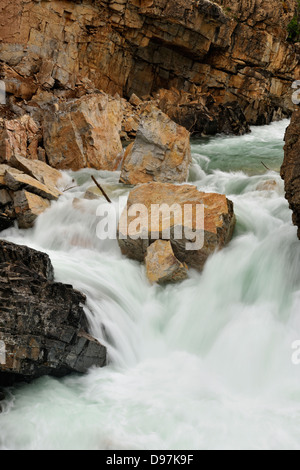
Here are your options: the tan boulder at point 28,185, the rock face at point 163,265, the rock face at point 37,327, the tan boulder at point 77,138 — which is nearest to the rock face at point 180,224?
the rock face at point 163,265

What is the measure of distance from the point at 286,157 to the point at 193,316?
2.63 meters

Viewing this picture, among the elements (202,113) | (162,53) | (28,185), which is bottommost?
(28,185)

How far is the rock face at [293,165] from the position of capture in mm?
5918

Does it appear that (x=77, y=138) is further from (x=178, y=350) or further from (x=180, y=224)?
(x=178, y=350)

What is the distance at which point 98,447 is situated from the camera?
3.91 m

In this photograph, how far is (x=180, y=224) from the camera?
21.2 feet

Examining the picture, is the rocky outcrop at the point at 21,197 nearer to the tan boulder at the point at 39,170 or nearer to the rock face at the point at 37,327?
the tan boulder at the point at 39,170

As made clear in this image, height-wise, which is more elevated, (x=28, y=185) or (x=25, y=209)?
→ (x=28, y=185)

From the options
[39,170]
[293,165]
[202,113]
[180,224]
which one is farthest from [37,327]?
[202,113]

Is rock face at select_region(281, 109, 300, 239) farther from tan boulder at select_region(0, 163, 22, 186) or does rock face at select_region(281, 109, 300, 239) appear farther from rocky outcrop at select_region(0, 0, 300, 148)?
rocky outcrop at select_region(0, 0, 300, 148)

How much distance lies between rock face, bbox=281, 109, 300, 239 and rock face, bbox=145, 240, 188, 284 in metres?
1.82

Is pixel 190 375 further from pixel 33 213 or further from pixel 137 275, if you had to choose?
pixel 33 213

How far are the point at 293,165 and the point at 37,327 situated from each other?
3.99 meters

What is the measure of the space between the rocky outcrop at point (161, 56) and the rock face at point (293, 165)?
26.3 feet
